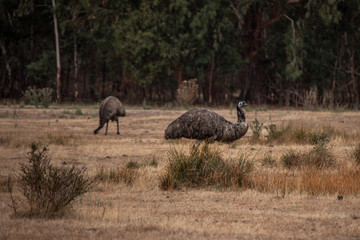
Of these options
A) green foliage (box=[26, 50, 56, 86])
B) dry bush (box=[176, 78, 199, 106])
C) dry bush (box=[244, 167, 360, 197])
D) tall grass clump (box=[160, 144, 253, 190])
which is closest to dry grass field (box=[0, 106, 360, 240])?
dry bush (box=[244, 167, 360, 197])

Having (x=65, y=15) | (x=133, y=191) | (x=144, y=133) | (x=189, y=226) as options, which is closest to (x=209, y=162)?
(x=133, y=191)

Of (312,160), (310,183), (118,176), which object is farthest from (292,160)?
(118,176)

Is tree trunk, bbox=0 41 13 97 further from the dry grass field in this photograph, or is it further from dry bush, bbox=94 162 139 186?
dry bush, bbox=94 162 139 186

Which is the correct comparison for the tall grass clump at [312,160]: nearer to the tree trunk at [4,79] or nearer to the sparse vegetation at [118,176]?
the sparse vegetation at [118,176]

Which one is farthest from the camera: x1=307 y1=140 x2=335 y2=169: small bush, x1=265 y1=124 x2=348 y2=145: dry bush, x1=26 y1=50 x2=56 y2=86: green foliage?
x1=26 y1=50 x2=56 y2=86: green foliage

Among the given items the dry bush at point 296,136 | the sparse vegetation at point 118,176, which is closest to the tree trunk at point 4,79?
the dry bush at point 296,136

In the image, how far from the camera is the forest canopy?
32.2 meters

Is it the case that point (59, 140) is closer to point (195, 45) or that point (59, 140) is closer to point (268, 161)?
point (268, 161)

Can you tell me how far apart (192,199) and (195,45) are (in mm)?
24939

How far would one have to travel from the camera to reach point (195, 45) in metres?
33.4

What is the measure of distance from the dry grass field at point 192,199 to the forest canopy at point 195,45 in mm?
16691

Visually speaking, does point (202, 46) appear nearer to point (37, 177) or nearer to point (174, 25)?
point (174, 25)

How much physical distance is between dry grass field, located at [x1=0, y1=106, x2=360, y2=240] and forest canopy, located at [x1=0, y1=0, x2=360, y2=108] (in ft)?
54.8

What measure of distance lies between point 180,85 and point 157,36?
2778mm
